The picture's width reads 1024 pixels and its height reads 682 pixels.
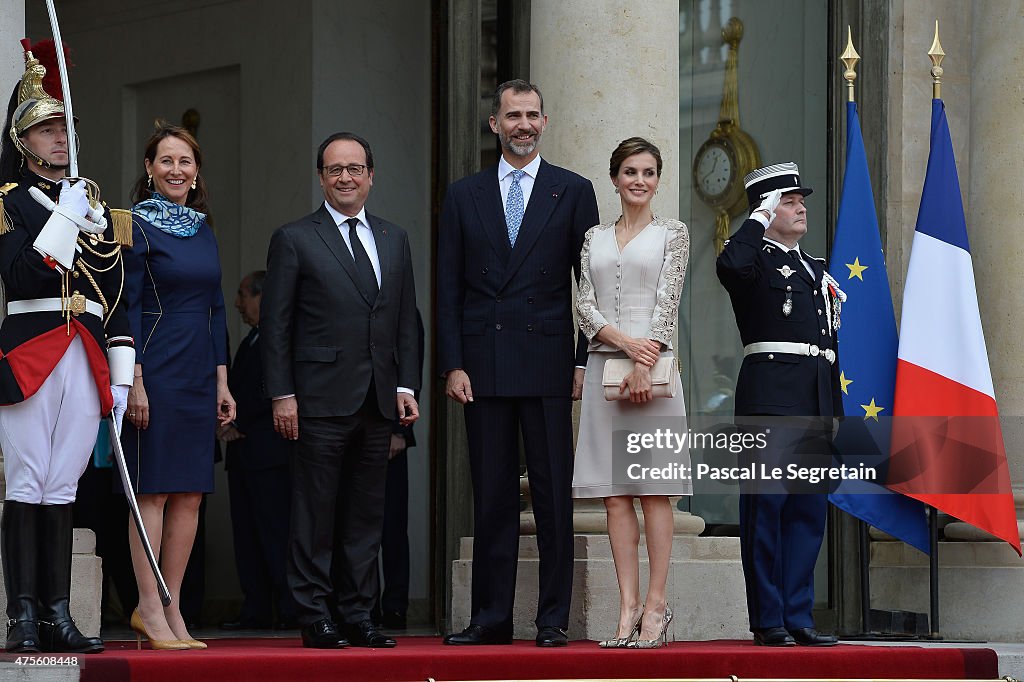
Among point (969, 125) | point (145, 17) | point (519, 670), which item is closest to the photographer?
point (519, 670)

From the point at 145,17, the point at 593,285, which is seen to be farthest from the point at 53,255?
the point at 145,17

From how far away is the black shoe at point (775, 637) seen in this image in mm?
7645

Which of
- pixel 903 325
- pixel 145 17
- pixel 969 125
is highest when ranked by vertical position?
pixel 145 17

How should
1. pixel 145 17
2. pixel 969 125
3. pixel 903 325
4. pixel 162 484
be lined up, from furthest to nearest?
pixel 145 17 → pixel 969 125 → pixel 903 325 → pixel 162 484

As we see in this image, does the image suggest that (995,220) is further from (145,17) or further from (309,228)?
(145,17)

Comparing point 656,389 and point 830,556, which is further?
point 830,556

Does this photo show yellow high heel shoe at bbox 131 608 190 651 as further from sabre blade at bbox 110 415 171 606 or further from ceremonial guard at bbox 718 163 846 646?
ceremonial guard at bbox 718 163 846 646

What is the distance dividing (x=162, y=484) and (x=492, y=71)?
387 cm

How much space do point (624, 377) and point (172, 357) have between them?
5.75 feet

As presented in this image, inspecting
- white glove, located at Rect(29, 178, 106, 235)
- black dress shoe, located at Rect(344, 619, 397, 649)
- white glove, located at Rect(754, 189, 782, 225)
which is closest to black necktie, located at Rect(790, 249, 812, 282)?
white glove, located at Rect(754, 189, 782, 225)

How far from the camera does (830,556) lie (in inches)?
408

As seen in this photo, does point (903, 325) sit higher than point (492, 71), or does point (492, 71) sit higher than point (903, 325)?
point (492, 71)

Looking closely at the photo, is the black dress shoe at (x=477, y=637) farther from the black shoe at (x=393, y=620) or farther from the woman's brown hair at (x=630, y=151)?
the black shoe at (x=393, y=620)

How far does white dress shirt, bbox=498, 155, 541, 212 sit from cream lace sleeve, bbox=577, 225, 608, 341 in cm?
36
